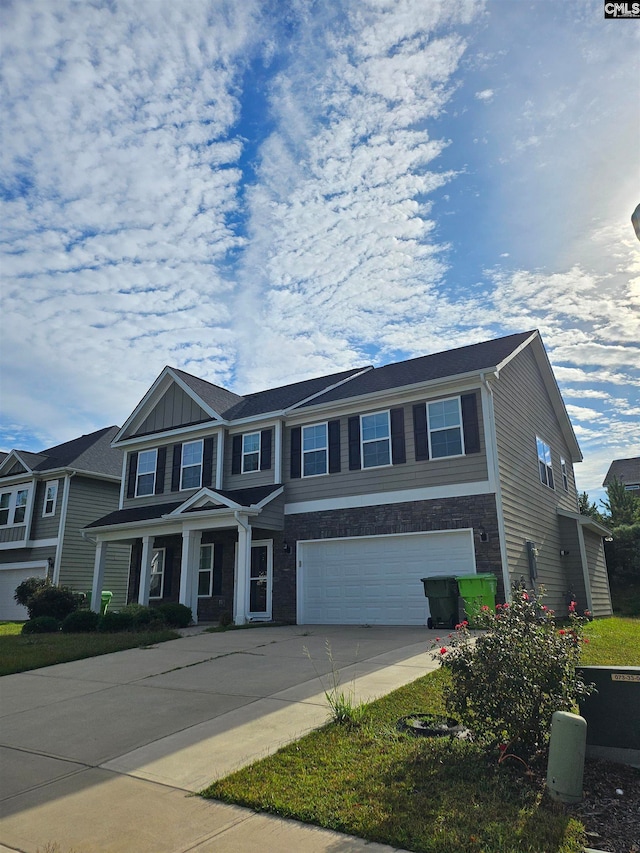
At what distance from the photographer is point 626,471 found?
4659cm

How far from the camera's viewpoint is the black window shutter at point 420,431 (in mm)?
14977

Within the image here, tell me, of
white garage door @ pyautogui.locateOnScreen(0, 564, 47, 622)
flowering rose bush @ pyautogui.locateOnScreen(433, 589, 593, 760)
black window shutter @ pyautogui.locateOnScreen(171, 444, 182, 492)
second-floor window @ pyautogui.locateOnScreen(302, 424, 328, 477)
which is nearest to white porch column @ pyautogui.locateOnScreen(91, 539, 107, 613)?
black window shutter @ pyautogui.locateOnScreen(171, 444, 182, 492)

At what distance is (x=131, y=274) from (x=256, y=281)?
9.17 feet

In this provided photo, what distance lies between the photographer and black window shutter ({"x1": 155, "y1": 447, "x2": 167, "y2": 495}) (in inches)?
802

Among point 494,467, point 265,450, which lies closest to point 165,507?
point 265,450

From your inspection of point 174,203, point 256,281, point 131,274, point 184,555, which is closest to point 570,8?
point 174,203

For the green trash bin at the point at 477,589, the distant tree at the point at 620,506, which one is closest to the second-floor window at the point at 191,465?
the green trash bin at the point at 477,589

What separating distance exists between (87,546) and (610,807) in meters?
23.5

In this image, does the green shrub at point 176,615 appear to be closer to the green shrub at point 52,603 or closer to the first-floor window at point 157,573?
the first-floor window at point 157,573

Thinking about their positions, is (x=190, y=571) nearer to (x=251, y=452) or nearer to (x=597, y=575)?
(x=251, y=452)

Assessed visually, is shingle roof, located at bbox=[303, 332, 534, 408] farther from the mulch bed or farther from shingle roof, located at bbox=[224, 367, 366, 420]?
the mulch bed

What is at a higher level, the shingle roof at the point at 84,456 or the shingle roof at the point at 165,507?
the shingle roof at the point at 84,456

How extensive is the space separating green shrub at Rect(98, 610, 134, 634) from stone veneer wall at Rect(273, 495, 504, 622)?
12.6 ft

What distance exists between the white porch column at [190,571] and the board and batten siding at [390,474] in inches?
117
